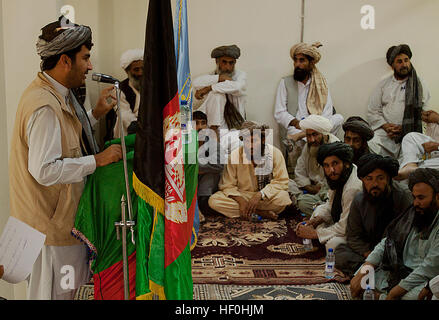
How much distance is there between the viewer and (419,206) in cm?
307

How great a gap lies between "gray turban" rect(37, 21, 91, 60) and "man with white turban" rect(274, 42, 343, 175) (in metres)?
3.04

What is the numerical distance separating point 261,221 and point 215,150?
804 millimetres

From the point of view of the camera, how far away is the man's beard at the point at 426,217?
3041 mm

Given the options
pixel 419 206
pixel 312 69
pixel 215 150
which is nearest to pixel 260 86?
pixel 312 69

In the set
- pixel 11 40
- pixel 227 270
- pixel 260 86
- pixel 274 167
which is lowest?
pixel 227 270

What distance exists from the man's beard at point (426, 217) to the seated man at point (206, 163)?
205cm

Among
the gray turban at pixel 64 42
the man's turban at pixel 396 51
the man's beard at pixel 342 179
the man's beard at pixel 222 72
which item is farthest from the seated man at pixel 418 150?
the gray turban at pixel 64 42

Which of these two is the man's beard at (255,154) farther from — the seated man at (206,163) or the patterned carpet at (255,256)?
the patterned carpet at (255,256)

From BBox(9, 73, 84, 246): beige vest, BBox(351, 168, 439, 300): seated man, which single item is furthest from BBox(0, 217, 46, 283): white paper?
BBox(351, 168, 439, 300): seated man

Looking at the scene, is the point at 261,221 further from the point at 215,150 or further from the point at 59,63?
the point at 59,63

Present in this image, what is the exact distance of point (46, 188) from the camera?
2.46 meters

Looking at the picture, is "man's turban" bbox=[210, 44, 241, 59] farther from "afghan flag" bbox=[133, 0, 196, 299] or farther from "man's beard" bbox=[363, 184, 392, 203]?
"afghan flag" bbox=[133, 0, 196, 299]

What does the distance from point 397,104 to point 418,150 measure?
2.55 feet

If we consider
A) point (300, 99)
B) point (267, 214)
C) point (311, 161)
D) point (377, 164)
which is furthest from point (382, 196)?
point (300, 99)
